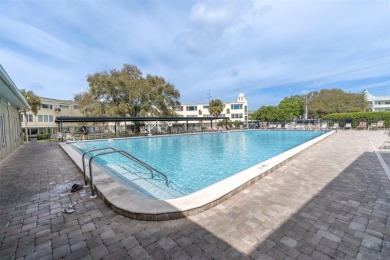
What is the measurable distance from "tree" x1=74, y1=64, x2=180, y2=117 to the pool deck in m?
20.2

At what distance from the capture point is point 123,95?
79.9ft

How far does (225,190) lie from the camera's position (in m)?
3.56

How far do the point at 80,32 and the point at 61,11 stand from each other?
151 inches

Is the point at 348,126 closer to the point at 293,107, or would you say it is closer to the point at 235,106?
the point at 235,106

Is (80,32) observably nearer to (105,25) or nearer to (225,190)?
(105,25)

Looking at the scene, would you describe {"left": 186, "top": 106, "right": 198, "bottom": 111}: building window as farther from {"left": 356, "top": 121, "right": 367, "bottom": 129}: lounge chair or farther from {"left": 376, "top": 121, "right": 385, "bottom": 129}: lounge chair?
{"left": 376, "top": 121, "right": 385, "bottom": 129}: lounge chair

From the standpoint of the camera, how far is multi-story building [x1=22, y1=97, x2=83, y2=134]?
31.6m

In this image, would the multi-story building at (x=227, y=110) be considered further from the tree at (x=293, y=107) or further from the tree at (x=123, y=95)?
the tree at (x=123, y=95)

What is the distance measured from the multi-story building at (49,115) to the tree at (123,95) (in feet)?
35.7

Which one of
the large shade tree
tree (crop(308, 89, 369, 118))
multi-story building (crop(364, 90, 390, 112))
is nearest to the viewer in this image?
tree (crop(308, 89, 369, 118))

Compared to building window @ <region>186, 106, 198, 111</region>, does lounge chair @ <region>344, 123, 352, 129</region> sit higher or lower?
lower

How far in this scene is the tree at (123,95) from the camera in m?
23.0

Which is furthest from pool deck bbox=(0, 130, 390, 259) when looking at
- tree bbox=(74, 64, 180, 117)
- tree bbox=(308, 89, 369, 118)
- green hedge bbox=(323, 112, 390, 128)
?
tree bbox=(308, 89, 369, 118)

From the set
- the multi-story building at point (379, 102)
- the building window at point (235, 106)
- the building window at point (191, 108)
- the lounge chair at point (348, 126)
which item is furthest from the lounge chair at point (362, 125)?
the multi-story building at point (379, 102)
